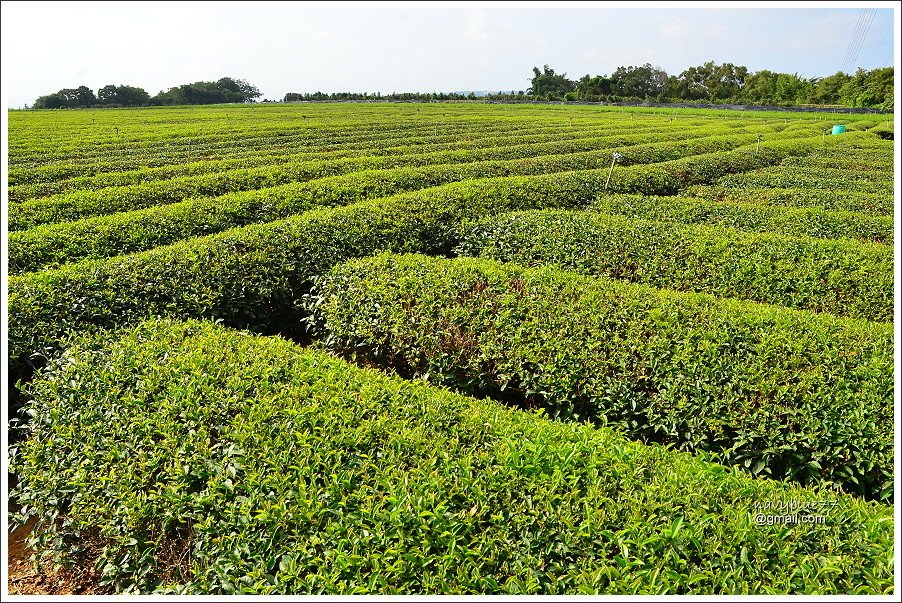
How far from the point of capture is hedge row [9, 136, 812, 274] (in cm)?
734

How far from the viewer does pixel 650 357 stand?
4.61 metres

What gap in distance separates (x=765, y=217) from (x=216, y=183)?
1109cm

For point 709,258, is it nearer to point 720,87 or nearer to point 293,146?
point 293,146

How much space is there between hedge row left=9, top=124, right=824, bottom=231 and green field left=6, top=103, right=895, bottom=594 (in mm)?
522

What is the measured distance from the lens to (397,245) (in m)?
8.29

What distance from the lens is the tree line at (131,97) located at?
233 ft

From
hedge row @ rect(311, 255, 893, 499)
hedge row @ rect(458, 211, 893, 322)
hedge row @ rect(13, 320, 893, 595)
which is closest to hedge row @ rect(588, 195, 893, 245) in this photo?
hedge row @ rect(458, 211, 893, 322)

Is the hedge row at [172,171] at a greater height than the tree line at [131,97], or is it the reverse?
the tree line at [131,97]

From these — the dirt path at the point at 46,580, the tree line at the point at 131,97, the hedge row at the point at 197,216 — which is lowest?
the dirt path at the point at 46,580

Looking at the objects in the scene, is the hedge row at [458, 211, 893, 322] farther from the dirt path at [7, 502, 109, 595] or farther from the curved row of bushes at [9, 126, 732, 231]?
the curved row of bushes at [9, 126, 732, 231]

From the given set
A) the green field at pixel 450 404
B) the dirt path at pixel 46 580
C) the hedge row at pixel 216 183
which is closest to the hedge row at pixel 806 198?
the green field at pixel 450 404

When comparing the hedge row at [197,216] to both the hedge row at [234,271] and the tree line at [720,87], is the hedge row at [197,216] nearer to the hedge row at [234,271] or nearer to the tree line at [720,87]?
the hedge row at [234,271]

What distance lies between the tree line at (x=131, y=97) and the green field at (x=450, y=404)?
3023 inches

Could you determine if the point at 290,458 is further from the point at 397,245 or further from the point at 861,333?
the point at 397,245
